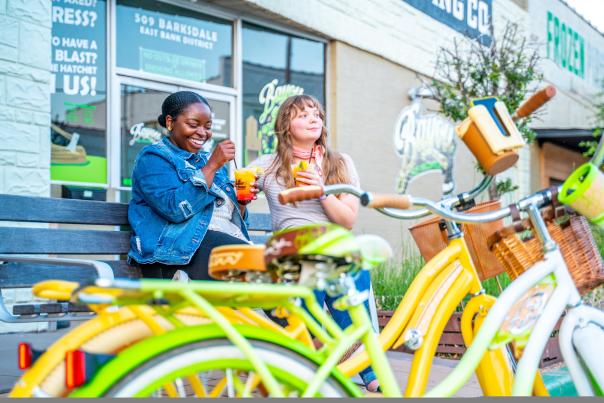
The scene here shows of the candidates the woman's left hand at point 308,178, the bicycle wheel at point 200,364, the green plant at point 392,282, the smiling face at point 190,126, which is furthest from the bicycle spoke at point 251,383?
the green plant at point 392,282

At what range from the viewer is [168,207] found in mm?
Result: 3199

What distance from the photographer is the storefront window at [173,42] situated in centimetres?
708

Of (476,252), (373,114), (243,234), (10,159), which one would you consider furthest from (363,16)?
(476,252)

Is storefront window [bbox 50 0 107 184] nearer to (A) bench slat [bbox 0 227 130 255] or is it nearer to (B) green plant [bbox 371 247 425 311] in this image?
(B) green plant [bbox 371 247 425 311]

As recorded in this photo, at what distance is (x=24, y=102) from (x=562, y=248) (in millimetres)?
4523

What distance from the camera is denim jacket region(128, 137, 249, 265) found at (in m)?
3.21

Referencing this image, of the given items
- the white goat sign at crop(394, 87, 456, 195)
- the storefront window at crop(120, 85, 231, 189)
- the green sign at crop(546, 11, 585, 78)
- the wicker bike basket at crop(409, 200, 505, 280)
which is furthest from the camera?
the green sign at crop(546, 11, 585, 78)

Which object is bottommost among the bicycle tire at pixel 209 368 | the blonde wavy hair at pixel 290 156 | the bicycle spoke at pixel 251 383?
the bicycle spoke at pixel 251 383

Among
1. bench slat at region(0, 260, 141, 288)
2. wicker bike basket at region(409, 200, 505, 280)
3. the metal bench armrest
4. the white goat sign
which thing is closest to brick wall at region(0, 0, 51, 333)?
bench slat at region(0, 260, 141, 288)

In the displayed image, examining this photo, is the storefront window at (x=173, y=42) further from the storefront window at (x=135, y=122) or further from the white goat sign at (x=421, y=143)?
the white goat sign at (x=421, y=143)

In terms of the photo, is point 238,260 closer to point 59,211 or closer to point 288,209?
point 288,209

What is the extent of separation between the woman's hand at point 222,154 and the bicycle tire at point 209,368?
5.14ft

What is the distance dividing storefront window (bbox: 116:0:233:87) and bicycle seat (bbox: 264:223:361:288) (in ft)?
18.1

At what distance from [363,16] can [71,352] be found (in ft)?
27.0
